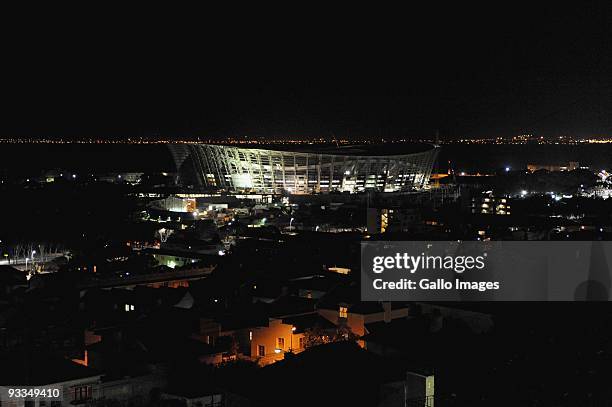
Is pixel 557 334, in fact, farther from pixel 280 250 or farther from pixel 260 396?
pixel 280 250

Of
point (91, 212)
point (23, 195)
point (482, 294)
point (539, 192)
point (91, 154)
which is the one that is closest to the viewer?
point (482, 294)

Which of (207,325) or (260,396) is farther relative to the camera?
(207,325)

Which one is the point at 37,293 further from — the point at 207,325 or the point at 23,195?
the point at 23,195

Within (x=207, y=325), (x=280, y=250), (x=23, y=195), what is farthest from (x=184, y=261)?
(x=23, y=195)

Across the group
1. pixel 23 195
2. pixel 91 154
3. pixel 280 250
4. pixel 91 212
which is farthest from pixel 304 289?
pixel 91 154

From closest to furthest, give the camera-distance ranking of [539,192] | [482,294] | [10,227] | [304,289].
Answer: [482,294] → [304,289] → [10,227] → [539,192]

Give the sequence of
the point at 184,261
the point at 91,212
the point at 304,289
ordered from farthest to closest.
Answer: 1. the point at 91,212
2. the point at 184,261
3. the point at 304,289
